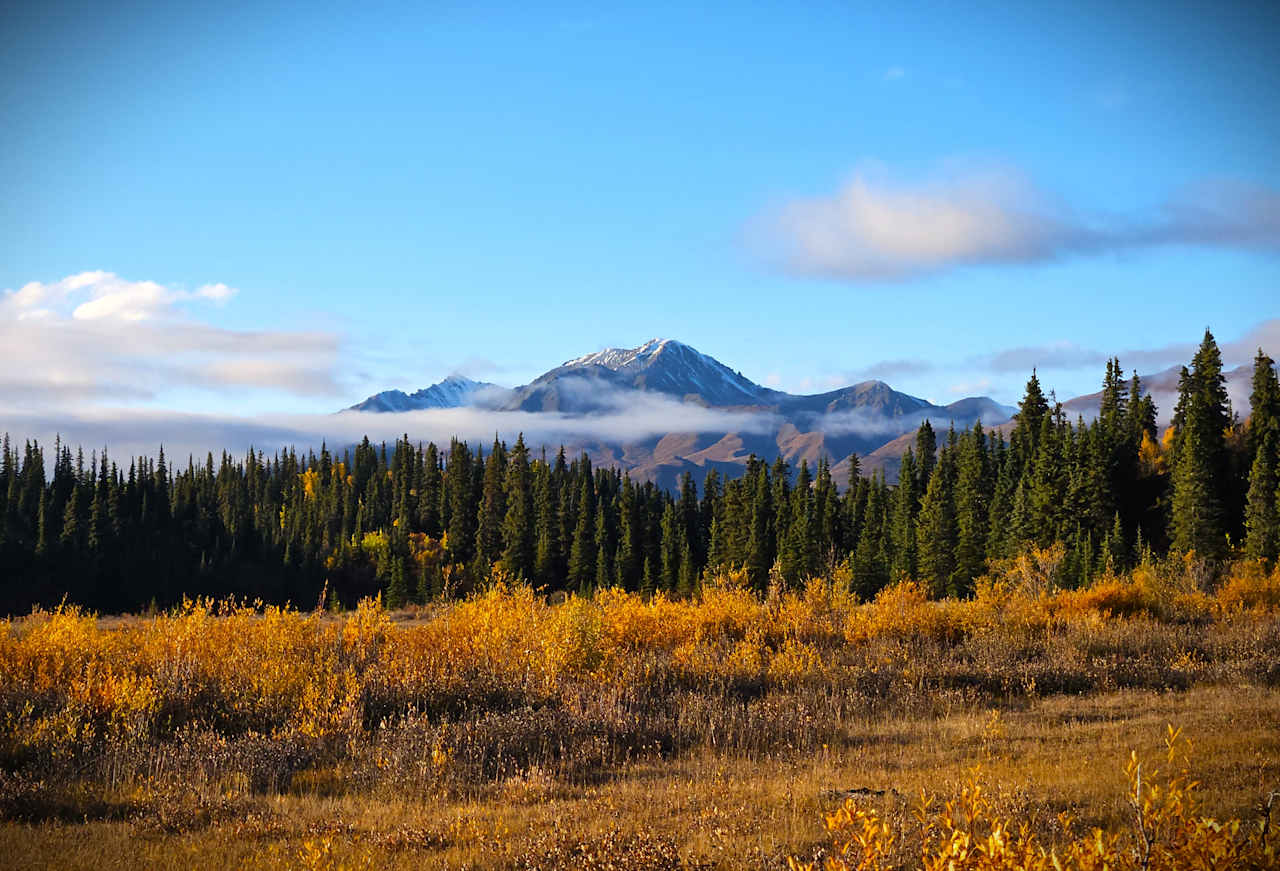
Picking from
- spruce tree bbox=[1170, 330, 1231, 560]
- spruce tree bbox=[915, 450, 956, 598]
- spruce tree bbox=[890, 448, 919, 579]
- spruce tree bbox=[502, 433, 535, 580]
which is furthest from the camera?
spruce tree bbox=[502, 433, 535, 580]

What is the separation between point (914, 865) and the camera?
24.2 ft

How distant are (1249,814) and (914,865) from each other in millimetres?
3669

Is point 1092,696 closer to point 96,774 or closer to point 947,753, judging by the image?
point 947,753

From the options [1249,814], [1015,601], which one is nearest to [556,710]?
[1249,814]

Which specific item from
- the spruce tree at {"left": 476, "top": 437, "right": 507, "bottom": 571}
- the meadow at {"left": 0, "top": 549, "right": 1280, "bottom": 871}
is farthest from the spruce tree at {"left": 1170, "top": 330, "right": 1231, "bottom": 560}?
the spruce tree at {"left": 476, "top": 437, "right": 507, "bottom": 571}

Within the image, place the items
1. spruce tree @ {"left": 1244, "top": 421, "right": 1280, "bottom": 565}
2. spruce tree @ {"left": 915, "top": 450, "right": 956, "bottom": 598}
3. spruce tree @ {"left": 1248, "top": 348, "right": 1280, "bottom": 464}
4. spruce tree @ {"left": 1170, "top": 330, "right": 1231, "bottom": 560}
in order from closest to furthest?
spruce tree @ {"left": 1244, "top": 421, "right": 1280, "bottom": 565}, spruce tree @ {"left": 1170, "top": 330, "right": 1231, "bottom": 560}, spruce tree @ {"left": 1248, "top": 348, "right": 1280, "bottom": 464}, spruce tree @ {"left": 915, "top": 450, "right": 956, "bottom": 598}

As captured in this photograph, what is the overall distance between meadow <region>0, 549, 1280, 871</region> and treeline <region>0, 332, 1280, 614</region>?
105ft

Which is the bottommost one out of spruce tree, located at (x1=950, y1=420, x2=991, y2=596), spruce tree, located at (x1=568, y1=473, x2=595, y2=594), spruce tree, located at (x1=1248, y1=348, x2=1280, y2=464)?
spruce tree, located at (x1=568, y1=473, x2=595, y2=594)

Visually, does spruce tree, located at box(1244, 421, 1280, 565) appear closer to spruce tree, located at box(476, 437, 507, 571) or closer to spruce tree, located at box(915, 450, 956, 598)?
spruce tree, located at box(915, 450, 956, 598)

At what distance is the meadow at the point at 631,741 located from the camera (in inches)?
305

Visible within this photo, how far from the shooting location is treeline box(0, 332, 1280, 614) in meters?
64.1

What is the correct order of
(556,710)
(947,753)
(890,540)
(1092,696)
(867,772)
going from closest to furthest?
(867,772), (947,753), (556,710), (1092,696), (890,540)

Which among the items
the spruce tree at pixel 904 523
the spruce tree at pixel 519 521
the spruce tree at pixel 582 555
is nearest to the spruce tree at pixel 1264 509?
the spruce tree at pixel 904 523

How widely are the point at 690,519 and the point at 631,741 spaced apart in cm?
10369
